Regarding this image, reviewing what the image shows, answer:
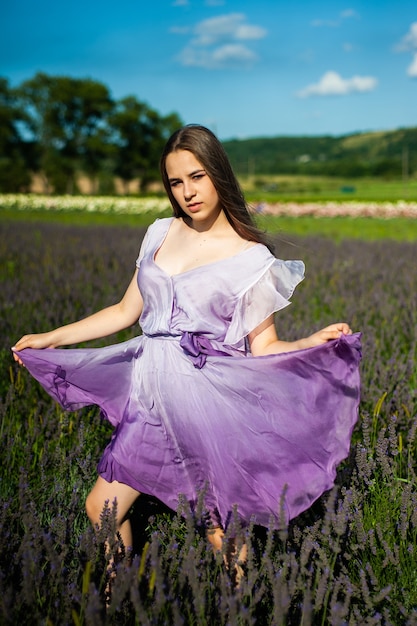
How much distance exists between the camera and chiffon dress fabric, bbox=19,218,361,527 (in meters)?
1.92

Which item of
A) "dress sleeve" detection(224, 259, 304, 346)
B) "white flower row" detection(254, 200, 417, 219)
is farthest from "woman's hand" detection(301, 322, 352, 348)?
"white flower row" detection(254, 200, 417, 219)

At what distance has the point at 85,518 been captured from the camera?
7.40 ft

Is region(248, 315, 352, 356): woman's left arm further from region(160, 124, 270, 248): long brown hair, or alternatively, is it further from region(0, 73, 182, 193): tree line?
region(0, 73, 182, 193): tree line

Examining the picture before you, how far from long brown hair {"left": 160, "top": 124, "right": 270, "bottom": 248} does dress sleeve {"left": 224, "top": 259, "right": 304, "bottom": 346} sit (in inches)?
6.5

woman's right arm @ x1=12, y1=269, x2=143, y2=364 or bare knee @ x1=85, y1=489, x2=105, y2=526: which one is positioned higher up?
woman's right arm @ x1=12, y1=269, x2=143, y2=364

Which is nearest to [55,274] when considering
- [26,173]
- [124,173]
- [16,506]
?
[16,506]

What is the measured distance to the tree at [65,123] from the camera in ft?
206

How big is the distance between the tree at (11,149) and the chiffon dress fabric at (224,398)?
55652 mm

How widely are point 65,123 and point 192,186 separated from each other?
66.7 meters

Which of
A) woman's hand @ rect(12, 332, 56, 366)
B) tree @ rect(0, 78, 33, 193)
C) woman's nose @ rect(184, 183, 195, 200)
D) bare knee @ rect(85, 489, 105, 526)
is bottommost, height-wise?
bare knee @ rect(85, 489, 105, 526)

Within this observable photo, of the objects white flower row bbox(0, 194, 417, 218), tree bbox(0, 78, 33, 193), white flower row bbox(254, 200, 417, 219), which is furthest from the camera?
tree bbox(0, 78, 33, 193)

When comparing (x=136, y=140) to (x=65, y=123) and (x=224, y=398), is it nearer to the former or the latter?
(x=65, y=123)

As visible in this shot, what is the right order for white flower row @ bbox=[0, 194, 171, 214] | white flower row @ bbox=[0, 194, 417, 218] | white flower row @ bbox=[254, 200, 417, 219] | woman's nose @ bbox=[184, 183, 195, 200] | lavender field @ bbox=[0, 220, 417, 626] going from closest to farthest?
lavender field @ bbox=[0, 220, 417, 626]
woman's nose @ bbox=[184, 183, 195, 200]
white flower row @ bbox=[254, 200, 417, 219]
white flower row @ bbox=[0, 194, 417, 218]
white flower row @ bbox=[0, 194, 171, 214]

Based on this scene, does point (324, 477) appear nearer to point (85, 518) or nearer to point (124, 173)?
point (85, 518)
